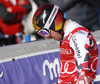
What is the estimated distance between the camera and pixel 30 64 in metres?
2.61

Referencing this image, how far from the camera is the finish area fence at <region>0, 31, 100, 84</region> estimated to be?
251 centimetres

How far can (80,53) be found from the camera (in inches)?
76.4

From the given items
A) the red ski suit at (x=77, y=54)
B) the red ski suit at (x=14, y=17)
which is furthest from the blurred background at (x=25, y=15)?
the red ski suit at (x=77, y=54)

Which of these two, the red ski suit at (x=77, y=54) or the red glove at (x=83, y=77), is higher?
Answer: the red ski suit at (x=77, y=54)

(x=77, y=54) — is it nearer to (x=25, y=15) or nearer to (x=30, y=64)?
(x=30, y=64)

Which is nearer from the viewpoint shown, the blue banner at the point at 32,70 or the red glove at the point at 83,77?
the red glove at the point at 83,77

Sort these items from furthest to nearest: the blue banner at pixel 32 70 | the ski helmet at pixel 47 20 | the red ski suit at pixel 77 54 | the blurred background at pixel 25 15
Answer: the blurred background at pixel 25 15
the blue banner at pixel 32 70
the ski helmet at pixel 47 20
the red ski suit at pixel 77 54

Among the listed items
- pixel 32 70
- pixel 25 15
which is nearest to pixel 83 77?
pixel 32 70

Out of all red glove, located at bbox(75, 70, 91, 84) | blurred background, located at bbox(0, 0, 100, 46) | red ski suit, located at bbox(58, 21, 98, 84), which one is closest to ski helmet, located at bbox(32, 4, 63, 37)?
red ski suit, located at bbox(58, 21, 98, 84)

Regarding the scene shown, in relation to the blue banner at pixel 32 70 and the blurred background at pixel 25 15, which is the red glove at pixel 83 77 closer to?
the blue banner at pixel 32 70

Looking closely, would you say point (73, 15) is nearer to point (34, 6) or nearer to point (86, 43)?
point (34, 6)

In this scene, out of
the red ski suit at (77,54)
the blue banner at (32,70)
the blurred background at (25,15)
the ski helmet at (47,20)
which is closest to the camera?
the red ski suit at (77,54)

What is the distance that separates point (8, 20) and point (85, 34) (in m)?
4.06

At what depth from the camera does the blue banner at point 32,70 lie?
2.50m
